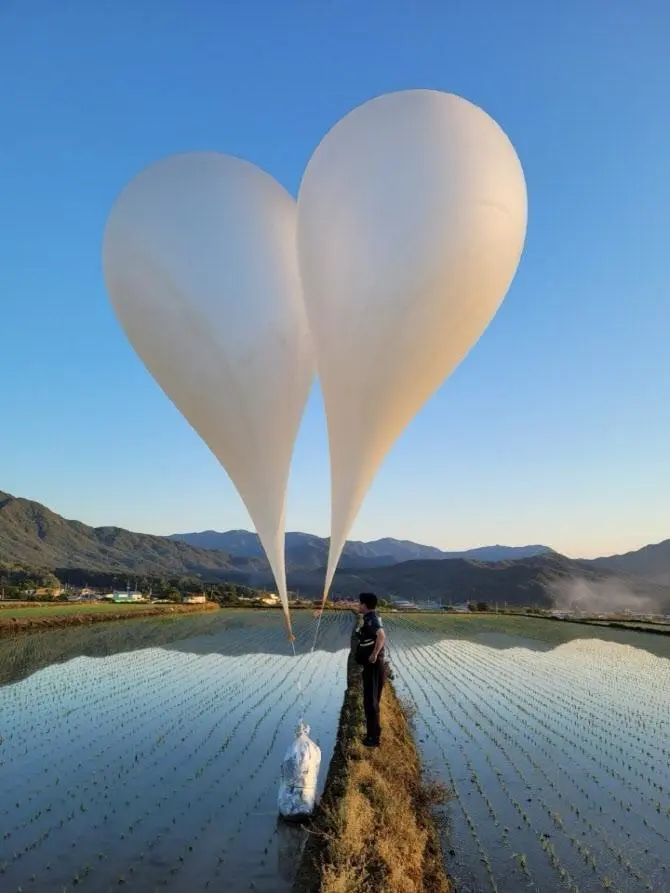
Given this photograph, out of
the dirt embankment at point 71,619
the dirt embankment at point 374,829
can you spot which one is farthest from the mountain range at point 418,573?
the dirt embankment at point 374,829

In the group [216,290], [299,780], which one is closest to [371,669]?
[299,780]

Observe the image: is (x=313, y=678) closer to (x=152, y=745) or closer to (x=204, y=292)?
(x=152, y=745)

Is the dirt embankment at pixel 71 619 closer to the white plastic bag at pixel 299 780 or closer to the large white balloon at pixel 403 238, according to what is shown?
the white plastic bag at pixel 299 780

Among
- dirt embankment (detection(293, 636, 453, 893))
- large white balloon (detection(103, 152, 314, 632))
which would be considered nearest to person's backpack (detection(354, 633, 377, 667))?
large white balloon (detection(103, 152, 314, 632))

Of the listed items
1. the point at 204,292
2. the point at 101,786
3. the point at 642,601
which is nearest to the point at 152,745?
the point at 101,786

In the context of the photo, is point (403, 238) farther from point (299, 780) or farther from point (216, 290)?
point (299, 780)

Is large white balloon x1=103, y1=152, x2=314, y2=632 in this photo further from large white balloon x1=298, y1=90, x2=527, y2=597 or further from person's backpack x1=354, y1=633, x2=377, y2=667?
person's backpack x1=354, y1=633, x2=377, y2=667
